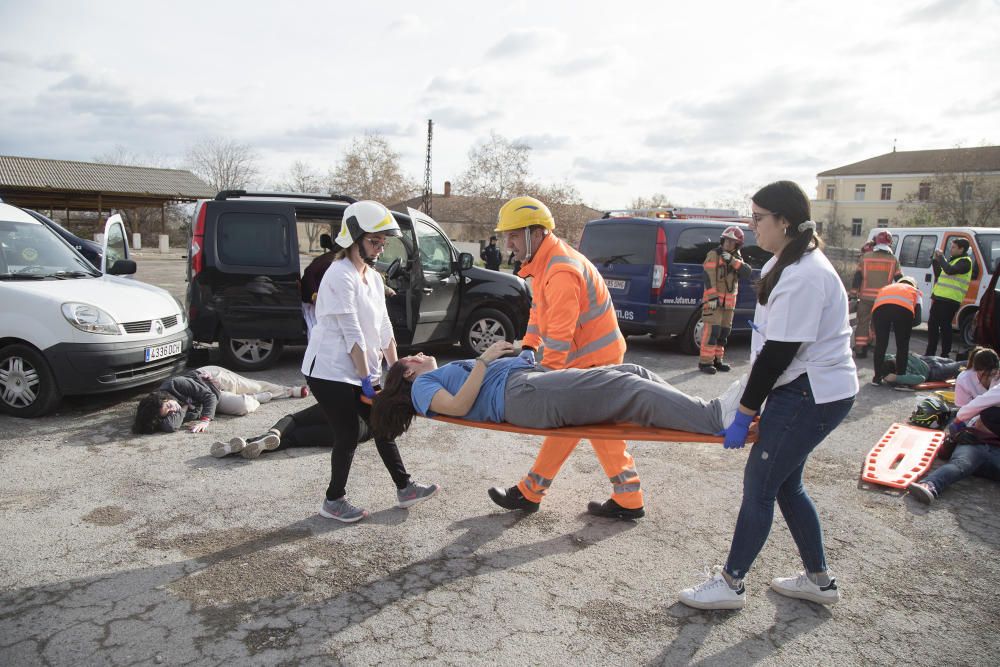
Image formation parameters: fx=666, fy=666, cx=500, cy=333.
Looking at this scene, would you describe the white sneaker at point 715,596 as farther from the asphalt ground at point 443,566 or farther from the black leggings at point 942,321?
the black leggings at point 942,321

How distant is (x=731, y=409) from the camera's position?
122 inches

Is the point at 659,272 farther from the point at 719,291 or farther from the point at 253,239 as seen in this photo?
the point at 253,239

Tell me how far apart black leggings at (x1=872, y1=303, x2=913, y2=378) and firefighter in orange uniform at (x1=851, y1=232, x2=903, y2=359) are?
61.0 inches

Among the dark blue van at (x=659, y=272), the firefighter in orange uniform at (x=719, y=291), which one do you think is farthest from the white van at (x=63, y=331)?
the firefighter in orange uniform at (x=719, y=291)

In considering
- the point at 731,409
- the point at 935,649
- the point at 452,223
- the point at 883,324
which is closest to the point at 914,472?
the point at 935,649

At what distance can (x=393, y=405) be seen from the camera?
12.0 ft

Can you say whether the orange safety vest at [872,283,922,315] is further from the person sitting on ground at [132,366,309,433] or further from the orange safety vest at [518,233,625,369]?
the person sitting on ground at [132,366,309,433]

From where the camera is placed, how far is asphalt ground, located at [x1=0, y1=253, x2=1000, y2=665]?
279cm

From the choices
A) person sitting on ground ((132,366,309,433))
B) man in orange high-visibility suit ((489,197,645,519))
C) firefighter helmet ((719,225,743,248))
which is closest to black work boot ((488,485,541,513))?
man in orange high-visibility suit ((489,197,645,519))

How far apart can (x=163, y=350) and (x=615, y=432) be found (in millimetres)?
4904

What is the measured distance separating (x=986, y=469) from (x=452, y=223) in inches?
1970

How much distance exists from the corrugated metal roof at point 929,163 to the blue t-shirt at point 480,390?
204ft

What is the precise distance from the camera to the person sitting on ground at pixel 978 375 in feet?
17.6

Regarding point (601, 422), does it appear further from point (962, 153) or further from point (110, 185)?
point (962, 153)
